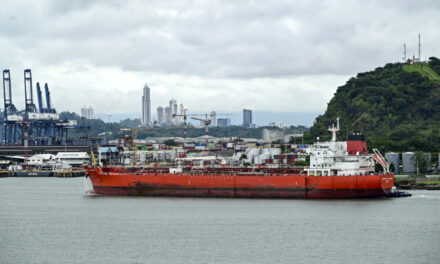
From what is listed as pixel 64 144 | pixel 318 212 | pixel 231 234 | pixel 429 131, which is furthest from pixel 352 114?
pixel 231 234

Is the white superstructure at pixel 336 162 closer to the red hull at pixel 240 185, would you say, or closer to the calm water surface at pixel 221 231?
the red hull at pixel 240 185

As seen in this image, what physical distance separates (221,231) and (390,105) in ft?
263

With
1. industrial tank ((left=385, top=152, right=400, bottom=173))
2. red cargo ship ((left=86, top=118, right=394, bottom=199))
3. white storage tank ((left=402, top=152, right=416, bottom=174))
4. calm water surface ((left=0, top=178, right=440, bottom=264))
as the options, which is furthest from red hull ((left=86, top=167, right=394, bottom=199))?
industrial tank ((left=385, top=152, right=400, bottom=173))

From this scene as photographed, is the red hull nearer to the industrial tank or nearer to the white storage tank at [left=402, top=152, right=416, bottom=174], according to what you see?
the white storage tank at [left=402, top=152, right=416, bottom=174]

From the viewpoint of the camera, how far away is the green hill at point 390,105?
103000 millimetres

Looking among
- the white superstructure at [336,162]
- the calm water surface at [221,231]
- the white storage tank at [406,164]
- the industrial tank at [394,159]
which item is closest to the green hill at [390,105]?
the industrial tank at [394,159]

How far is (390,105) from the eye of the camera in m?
111

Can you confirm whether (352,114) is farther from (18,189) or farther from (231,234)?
(231,234)

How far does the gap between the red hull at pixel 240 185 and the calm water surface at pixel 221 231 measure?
1303mm

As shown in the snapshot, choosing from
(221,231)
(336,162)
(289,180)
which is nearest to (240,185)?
(289,180)

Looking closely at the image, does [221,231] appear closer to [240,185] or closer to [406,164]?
[240,185]

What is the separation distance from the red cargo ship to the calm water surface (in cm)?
141

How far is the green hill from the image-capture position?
103m

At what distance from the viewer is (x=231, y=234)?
34.8 metres
